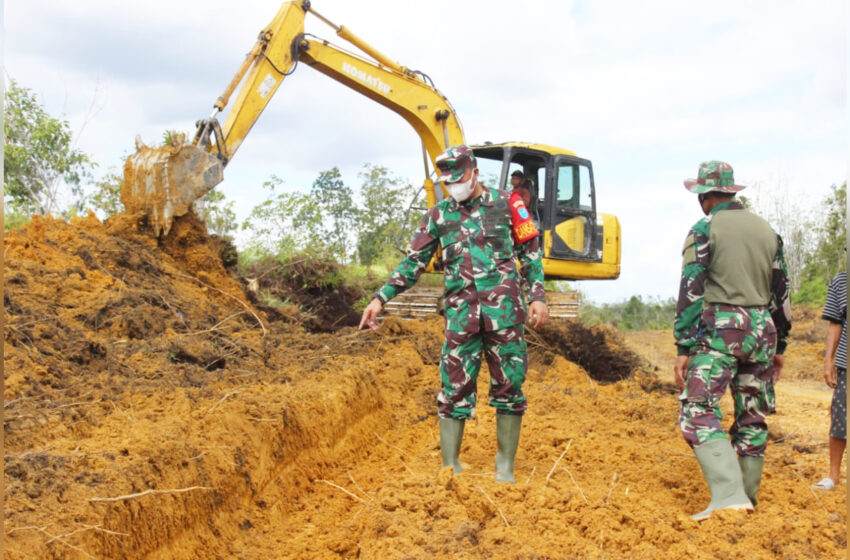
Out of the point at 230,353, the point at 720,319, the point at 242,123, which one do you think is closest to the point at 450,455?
the point at 720,319

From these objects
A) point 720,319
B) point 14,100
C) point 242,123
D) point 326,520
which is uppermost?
point 14,100

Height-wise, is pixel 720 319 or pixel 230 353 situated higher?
pixel 720 319

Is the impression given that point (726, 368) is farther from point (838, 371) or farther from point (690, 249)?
point (838, 371)

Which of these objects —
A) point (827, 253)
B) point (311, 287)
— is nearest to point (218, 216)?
point (311, 287)

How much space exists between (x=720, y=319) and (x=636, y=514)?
1.20 metres

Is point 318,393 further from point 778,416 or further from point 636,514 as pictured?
point 778,416

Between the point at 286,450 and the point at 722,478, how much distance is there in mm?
3006

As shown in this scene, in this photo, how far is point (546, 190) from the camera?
36.0 feet

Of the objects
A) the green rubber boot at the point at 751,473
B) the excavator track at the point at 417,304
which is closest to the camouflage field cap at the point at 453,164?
the green rubber boot at the point at 751,473

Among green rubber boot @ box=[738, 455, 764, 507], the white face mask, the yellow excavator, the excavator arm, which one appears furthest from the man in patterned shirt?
the excavator arm

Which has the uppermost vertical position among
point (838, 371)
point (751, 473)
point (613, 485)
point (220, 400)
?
point (838, 371)

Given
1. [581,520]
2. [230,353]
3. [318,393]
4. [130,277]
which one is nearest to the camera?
[581,520]

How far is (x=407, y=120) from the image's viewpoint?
38.0 ft

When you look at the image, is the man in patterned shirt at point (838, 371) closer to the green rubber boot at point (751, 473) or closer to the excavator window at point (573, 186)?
the green rubber boot at point (751, 473)
